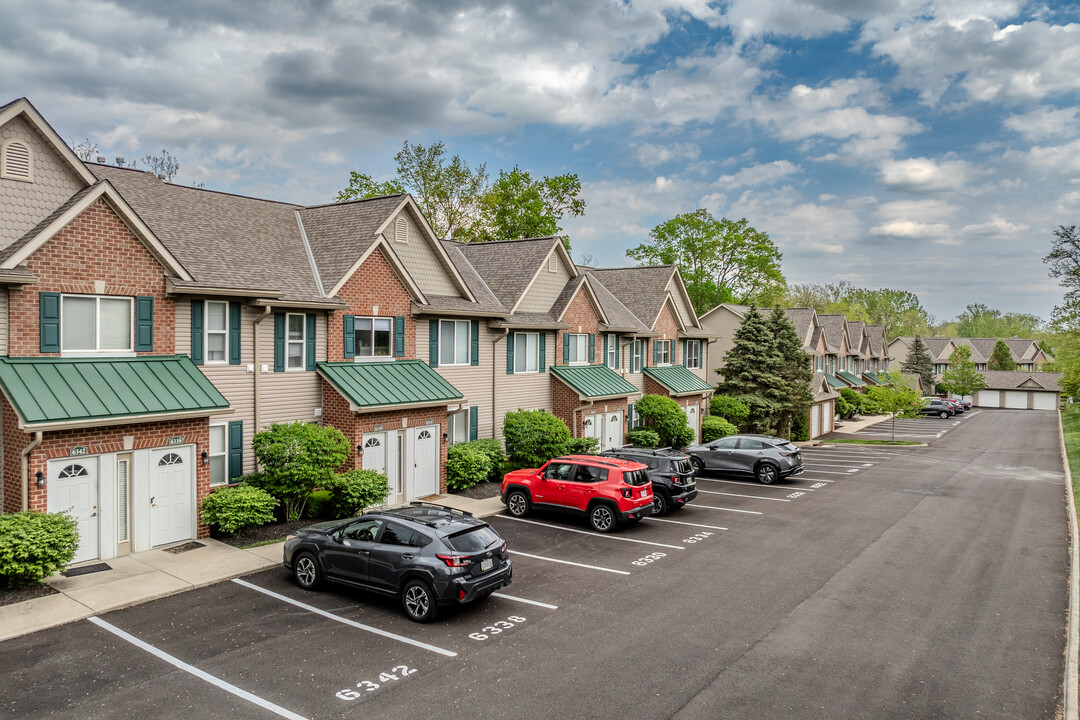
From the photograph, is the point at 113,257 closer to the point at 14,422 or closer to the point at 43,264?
the point at 43,264

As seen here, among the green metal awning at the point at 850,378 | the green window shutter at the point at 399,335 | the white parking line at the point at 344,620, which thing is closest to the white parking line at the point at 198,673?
the white parking line at the point at 344,620

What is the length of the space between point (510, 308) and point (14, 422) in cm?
1696

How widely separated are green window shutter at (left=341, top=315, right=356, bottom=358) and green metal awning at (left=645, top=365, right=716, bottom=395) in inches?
752

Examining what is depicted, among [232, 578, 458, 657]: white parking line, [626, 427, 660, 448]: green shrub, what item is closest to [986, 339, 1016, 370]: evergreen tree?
[626, 427, 660, 448]: green shrub

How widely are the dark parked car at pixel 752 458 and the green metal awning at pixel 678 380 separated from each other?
7.10 m

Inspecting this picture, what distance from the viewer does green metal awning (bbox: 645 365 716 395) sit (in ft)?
117

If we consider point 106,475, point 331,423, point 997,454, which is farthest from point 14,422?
point 997,454

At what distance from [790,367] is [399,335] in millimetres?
29885

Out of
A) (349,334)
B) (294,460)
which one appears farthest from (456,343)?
(294,460)

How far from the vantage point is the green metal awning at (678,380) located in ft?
117

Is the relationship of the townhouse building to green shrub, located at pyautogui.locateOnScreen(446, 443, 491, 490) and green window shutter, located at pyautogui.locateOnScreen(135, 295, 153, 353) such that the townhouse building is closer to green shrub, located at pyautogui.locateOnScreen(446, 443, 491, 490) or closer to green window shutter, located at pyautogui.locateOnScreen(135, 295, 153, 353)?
green window shutter, located at pyautogui.locateOnScreen(135, 295, 153, 353)

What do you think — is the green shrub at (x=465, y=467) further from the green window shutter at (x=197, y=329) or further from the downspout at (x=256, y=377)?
the green window shutter at (x=197, y=329)

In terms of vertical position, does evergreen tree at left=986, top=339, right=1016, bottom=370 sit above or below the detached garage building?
above

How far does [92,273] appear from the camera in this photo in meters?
15.1
